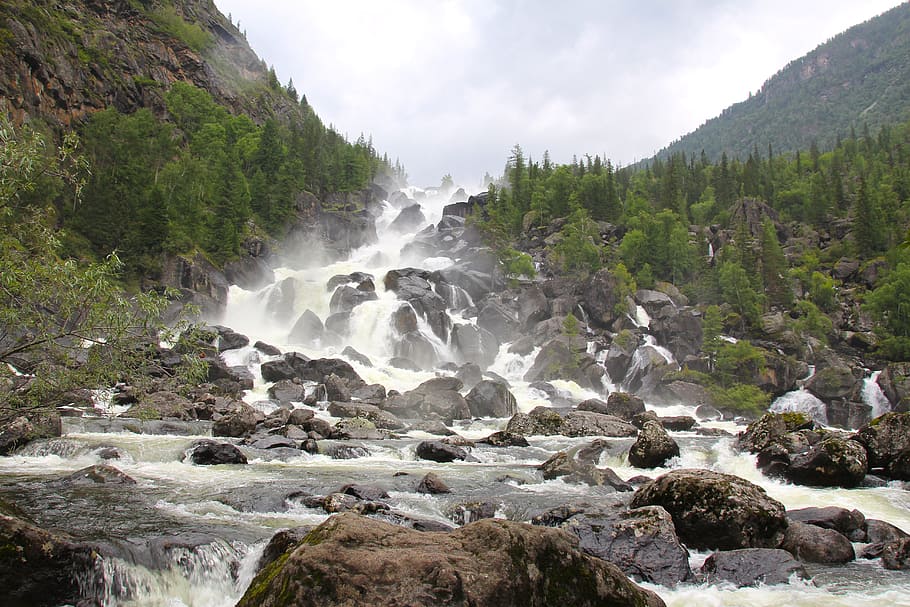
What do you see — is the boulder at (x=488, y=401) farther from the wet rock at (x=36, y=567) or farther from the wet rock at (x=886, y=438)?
the wet rock at (x=36, y=567)

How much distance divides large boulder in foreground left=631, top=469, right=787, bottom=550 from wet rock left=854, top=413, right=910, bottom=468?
11.1 metres

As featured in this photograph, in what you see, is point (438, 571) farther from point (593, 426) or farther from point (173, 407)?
point (593, 426)

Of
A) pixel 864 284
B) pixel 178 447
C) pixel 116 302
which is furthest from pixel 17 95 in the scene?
pixel 864 284

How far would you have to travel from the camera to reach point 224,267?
227ft

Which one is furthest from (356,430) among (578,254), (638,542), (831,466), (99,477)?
(578,254)

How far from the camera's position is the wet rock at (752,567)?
1090cm

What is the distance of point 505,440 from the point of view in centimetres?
2998

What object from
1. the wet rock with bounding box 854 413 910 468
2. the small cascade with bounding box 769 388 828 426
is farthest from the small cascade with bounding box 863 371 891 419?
the wet rock with bounding box 854 413 910 468

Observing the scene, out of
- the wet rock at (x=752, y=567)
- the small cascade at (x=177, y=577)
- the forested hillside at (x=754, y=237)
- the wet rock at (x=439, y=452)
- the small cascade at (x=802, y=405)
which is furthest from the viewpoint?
the forested hillside at (x=754, y=237)

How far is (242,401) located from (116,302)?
26.9 metres

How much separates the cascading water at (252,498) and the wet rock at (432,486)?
1.36 feet

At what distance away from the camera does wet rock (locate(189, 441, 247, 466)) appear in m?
20.9

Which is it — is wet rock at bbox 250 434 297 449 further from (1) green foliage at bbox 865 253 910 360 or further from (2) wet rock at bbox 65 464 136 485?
(1) green foliage at bbox 865 253 910 360

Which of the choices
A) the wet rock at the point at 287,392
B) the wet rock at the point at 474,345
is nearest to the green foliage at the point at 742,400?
the wet rock at the point at 474,345
